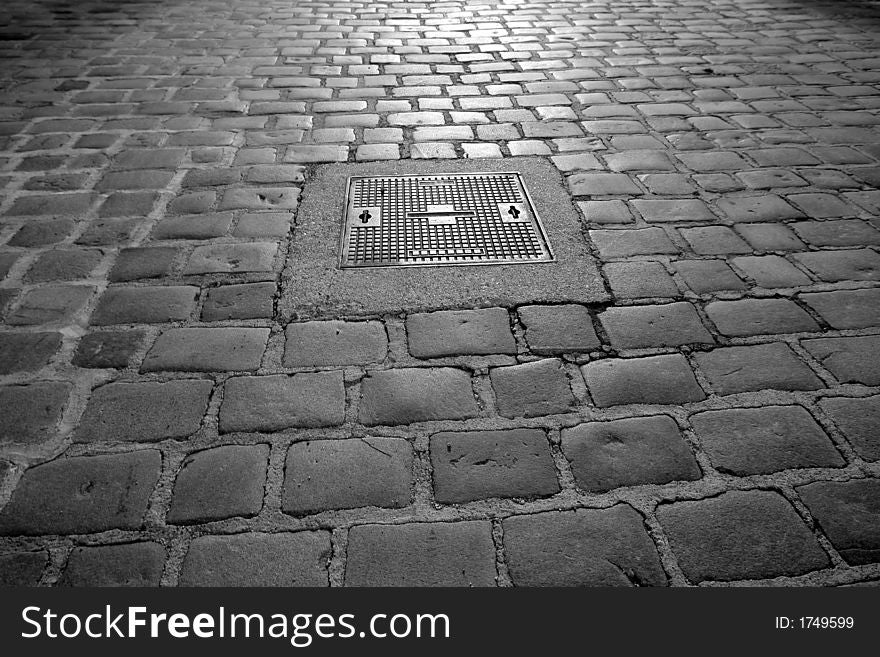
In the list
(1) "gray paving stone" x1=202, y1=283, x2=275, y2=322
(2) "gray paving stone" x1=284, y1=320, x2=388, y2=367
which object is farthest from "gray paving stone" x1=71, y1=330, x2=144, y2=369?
(2) "gray paving stone" x1=284, y1=320, x2=388, y2=367

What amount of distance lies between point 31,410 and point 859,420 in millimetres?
2768

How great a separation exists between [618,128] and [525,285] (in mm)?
2005

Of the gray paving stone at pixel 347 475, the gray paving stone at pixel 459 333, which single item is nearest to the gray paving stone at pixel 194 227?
the gray paving stone at pixel 459 333

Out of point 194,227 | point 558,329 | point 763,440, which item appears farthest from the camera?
point 194,227

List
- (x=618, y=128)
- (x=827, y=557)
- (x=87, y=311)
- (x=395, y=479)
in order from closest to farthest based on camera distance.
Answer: (x=827, y=557), (x=395, y=479), (x=87, y=311), (x=618, y=128)

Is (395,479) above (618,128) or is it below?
below

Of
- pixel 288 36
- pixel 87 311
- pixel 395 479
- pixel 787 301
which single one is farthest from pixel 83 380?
pixel 288 36

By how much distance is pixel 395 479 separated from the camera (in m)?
1.88

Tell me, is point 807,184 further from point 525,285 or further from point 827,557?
point 827,557

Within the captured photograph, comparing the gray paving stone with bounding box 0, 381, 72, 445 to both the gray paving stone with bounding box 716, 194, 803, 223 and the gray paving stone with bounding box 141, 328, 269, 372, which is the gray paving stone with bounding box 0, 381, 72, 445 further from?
the gray paving stone with bounding box 716, 194, 803, 223

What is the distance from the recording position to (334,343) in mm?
2381

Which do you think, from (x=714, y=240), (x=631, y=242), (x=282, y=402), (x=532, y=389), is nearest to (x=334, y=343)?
(x=282, y=402)

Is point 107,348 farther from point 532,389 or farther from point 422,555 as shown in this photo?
point 532,389

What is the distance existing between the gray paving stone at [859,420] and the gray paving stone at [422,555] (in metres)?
1.22
